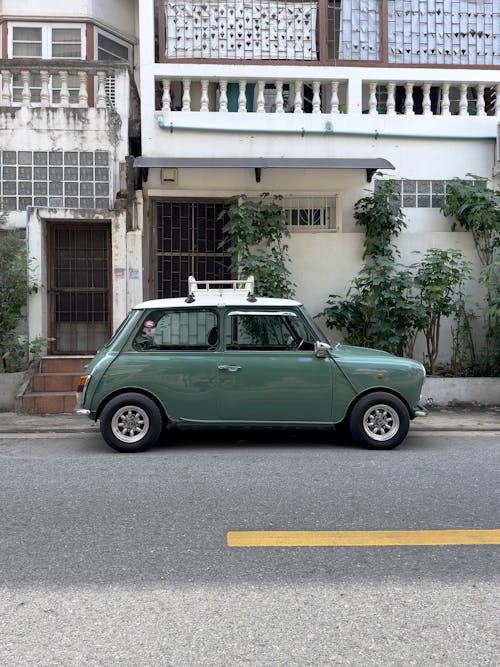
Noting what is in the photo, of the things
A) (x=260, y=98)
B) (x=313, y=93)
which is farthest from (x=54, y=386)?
(x=313, y=93)

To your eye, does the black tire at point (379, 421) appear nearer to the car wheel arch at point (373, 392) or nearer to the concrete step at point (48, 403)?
the car wheel arch at point (373, 392)

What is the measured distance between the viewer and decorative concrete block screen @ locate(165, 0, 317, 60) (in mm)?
10500

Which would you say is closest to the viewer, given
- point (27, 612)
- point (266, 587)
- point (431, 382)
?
point (27, 612)

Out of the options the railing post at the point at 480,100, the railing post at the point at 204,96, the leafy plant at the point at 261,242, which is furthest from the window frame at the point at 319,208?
the railing post at the point at 480,100

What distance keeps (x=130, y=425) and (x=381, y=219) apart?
5.60m

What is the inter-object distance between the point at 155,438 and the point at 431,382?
474 cm

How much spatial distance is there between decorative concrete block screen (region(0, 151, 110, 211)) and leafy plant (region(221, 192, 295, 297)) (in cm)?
217

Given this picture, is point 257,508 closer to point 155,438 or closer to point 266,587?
point 266,587

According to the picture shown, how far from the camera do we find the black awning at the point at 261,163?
379 inches

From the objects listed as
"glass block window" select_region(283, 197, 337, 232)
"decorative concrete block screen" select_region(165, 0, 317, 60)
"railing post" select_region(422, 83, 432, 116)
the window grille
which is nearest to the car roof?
"glass block window" select_region(283, 197, 337, 232)

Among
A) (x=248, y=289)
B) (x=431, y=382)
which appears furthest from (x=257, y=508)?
(x=431, y=382)

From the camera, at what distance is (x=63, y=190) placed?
10281mm

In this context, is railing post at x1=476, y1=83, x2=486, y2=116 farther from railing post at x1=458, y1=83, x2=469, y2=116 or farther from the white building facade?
railing post at x1=458, y1=83, x2=469, y2=116

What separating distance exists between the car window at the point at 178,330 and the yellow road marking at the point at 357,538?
2881 millimetres
